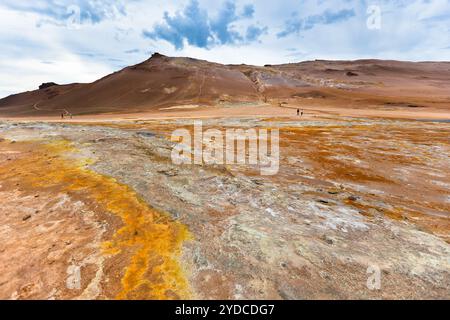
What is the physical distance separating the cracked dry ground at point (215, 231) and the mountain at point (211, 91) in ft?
195

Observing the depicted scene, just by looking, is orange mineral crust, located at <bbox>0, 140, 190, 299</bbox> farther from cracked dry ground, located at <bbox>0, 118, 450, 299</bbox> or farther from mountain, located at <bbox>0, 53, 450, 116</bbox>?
mountain, located at <bbox>0, 53, 450, 116</bbox>

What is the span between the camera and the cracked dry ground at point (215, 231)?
4.06m

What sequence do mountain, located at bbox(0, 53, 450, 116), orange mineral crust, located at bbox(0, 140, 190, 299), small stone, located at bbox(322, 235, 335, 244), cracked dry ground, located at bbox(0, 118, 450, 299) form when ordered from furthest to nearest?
mountain, located at bbox(0, 53, 450, 116), small stone, located at bbox(322, 235, 335, 244), cracked dry ground, located at bbox(0, 118, 450, 299), orange mineral crust, located at bbox(0, 140, 190, 299)

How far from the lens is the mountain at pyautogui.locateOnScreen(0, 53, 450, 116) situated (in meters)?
71.0

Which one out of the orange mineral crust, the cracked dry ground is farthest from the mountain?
the orange mineral crust

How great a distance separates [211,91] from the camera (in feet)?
254

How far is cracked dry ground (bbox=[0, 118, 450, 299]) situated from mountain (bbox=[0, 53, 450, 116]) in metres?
59.4

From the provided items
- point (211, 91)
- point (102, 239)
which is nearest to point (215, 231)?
point (102, 239)

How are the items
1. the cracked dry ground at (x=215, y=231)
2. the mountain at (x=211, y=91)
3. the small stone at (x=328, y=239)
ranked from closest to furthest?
the cracked dry ground at (x=215, y=231), the small stone at (x=328, y=239), the mountain at (x=211, y=91)

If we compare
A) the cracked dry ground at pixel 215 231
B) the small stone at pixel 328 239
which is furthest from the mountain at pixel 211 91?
the small stone at pixel 328 239

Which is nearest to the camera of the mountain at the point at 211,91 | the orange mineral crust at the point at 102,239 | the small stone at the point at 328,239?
the orange mineral crust at the point at 102,239

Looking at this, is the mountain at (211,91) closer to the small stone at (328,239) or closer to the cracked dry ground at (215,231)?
the cracked dry ground at (215,231)

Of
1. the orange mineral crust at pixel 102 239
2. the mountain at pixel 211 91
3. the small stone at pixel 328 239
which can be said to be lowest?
the small stone at pixel 328 239
